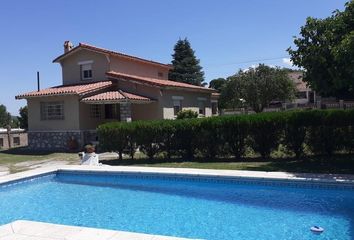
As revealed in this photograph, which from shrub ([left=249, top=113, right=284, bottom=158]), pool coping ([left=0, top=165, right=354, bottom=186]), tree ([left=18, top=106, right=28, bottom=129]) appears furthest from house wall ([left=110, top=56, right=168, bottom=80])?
tree ([left=18, top=106, right=28, bottom=129])

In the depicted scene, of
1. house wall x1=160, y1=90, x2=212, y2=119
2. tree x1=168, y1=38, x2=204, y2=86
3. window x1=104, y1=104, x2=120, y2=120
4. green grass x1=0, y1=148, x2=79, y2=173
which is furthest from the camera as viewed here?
tree x1=168, y1=38, x2=204, y2=86

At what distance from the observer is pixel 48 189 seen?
13.5m

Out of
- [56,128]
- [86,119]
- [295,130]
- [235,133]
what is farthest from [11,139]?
[295,130]

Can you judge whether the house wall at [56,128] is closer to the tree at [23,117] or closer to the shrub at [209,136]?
the shrub at [209,136]

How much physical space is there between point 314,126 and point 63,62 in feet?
68.0

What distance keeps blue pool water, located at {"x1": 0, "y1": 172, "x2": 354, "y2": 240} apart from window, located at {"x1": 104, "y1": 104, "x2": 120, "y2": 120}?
1393cm

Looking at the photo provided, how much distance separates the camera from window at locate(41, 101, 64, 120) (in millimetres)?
25703

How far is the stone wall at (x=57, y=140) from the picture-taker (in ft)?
80.7

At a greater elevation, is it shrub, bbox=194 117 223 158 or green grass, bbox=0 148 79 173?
shrub, bbox=194 117 223 158

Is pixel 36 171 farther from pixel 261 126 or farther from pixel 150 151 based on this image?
pixel 261 126

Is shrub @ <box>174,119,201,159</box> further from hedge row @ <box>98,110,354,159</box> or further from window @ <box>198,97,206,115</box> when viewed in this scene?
window @ <box>198,97,206,115</box>

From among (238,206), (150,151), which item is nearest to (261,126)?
(150,151)

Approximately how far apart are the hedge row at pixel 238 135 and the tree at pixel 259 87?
27631 mm

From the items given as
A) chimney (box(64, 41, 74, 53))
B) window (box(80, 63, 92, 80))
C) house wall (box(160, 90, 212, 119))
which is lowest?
house wall (box(160, 90, 212, 119))
